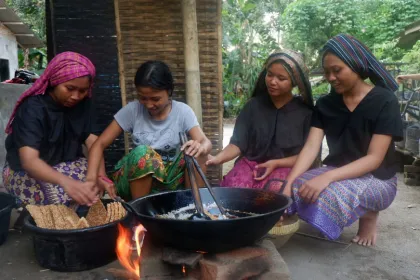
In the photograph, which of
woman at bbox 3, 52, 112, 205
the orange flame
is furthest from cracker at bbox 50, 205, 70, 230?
the orange flame

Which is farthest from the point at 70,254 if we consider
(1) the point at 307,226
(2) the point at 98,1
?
(2) the point at 98,1

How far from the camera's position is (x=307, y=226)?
3.03m

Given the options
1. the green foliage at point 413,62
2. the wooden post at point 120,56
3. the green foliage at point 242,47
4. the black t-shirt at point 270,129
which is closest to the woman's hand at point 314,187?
the black t-shirt at point 270,129

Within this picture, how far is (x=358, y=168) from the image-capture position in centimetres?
234

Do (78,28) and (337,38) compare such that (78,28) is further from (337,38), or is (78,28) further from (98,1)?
(337,38)

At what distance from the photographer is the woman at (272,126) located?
260 centimetres

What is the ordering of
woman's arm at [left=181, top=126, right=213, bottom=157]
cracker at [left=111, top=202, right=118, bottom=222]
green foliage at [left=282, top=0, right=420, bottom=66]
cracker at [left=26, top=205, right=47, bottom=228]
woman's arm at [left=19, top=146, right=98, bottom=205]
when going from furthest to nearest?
green foliage at [left=282, top=0, right=420, bottom=66] → cracker at [left=111, top=202, right=118, bottom=222] → cracker at [left=26, top=205, right=47, bottom=228] → woman's arm at [left=19, top=146, right=98, bottom=205] → woman's arm at [left=181, top=126, right=213, bottom=157]

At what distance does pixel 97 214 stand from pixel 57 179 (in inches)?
17.9

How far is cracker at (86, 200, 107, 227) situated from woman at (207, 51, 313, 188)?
2.52ft

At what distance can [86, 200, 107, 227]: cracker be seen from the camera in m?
2.51

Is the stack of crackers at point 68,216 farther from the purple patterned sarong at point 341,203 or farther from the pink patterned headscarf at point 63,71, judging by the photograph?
the purple patterned sarong at point 341,203

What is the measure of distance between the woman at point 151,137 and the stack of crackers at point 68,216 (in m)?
0.18

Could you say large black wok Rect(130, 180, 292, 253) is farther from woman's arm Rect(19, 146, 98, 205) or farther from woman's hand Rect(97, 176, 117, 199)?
woman's hand Rect(97, 176, 117, 199)

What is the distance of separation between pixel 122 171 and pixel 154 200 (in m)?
0.77
